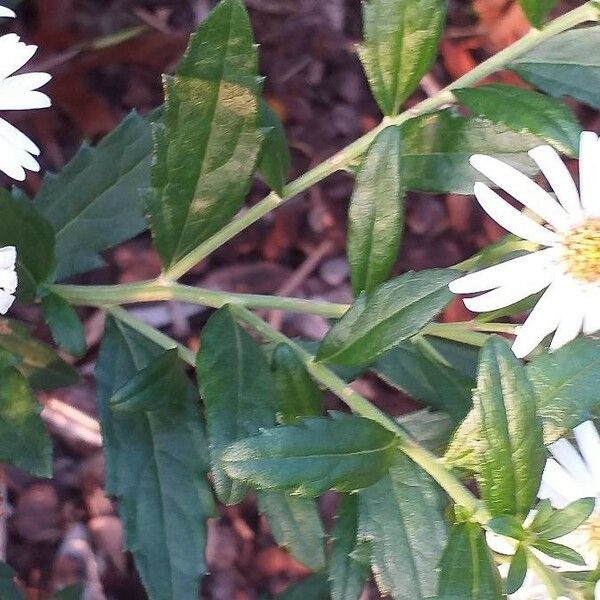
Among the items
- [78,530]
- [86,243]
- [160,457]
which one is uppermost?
[86,243]

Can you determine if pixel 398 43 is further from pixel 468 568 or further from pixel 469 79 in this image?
pixel 468 568

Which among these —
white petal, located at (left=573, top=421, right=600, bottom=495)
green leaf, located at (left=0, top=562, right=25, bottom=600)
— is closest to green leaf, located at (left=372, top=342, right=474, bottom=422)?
white petal, located at (left=573, top=421, right=600, bottom=495)

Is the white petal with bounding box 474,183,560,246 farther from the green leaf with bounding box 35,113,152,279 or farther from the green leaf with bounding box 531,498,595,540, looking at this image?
the green leaf with bounding box 35,113,152,279

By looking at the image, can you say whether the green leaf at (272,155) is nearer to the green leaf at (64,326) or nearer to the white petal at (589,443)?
the green leaf at (64,326)

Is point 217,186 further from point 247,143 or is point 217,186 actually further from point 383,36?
point 383,36

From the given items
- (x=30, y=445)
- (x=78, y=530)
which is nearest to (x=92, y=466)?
(x=78, y=530)

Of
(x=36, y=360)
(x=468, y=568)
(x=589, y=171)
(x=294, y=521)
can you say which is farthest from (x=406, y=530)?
(x=36, y=360)

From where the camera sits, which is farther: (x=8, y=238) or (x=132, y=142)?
(x=132, y=142)

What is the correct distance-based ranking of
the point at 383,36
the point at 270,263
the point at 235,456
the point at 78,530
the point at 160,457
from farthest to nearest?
the point at 270,263
the point at 78,530
the point at 160,457
the point at 383,36
the point at 235,456
